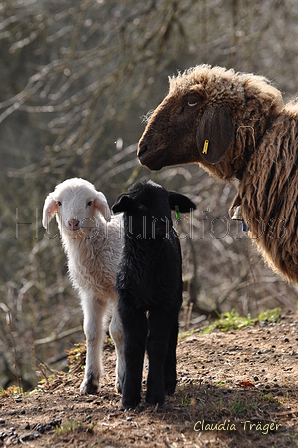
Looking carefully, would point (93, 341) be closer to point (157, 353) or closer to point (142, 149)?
point (157, 353)

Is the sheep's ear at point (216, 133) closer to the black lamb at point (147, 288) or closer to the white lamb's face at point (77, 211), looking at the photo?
the black lamb at point (147, 288)

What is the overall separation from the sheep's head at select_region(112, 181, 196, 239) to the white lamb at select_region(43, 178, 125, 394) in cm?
62

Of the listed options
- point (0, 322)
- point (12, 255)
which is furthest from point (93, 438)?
point (12, 255)

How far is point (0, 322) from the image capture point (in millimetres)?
9789

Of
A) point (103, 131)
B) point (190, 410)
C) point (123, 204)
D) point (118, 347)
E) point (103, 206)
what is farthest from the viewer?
point (103, 131)

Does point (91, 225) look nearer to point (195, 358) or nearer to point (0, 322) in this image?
point (195, 358)

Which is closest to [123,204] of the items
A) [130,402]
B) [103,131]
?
[130,402]

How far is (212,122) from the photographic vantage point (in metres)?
4.05

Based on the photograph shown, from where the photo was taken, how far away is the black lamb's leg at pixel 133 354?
346 centimetres

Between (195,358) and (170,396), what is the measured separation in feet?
3.89

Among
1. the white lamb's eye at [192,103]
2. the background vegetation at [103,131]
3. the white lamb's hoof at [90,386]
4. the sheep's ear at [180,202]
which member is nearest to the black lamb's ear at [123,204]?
the sheep's ear at [180,202]

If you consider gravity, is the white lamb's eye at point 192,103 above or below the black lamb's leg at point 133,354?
above

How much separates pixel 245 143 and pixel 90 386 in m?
2.18

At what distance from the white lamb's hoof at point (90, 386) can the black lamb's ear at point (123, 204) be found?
137 cm
